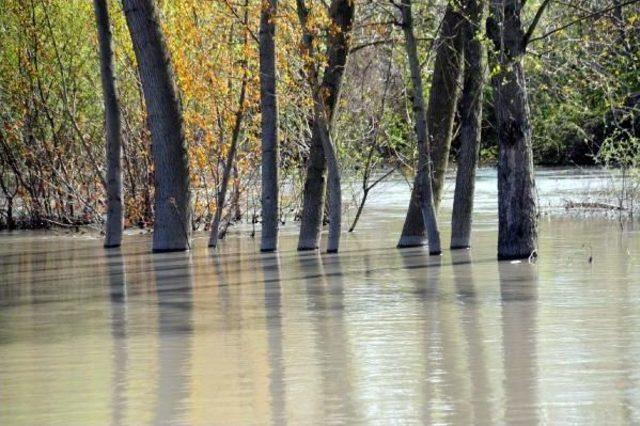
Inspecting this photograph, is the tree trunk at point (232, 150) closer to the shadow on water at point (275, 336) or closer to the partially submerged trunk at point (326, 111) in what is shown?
the partially submerged trunk at point (326, 111)

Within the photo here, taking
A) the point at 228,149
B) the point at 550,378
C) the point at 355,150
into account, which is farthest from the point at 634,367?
the point at 355,150

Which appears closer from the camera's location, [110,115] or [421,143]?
[421,143]

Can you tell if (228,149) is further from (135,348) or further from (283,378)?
(283,378)

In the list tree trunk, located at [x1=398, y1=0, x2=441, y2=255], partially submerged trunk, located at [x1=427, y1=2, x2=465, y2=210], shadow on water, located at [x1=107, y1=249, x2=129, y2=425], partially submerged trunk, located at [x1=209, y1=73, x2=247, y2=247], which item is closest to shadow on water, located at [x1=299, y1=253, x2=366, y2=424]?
shadow on water, located at [x1=107, y1=249, x2=129, y2=425]

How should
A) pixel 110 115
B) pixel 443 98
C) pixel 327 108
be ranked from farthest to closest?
pixel 110 115 → pixel 443 98 → pixel 327 108

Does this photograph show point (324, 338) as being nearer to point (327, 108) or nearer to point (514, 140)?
point (514, 140)

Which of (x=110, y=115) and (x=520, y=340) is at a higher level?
(x=110, y=115)

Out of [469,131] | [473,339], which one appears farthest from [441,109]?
[473,339]

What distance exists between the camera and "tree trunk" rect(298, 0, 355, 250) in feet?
70.4

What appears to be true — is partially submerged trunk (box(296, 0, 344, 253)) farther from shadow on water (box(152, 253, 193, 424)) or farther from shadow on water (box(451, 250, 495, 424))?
shadow on water (box(152, 253, 193, 424))

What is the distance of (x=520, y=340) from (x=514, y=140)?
7351mm

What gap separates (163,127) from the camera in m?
22.6

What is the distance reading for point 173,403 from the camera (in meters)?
9.68

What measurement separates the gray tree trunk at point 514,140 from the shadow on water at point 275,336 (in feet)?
10.2
